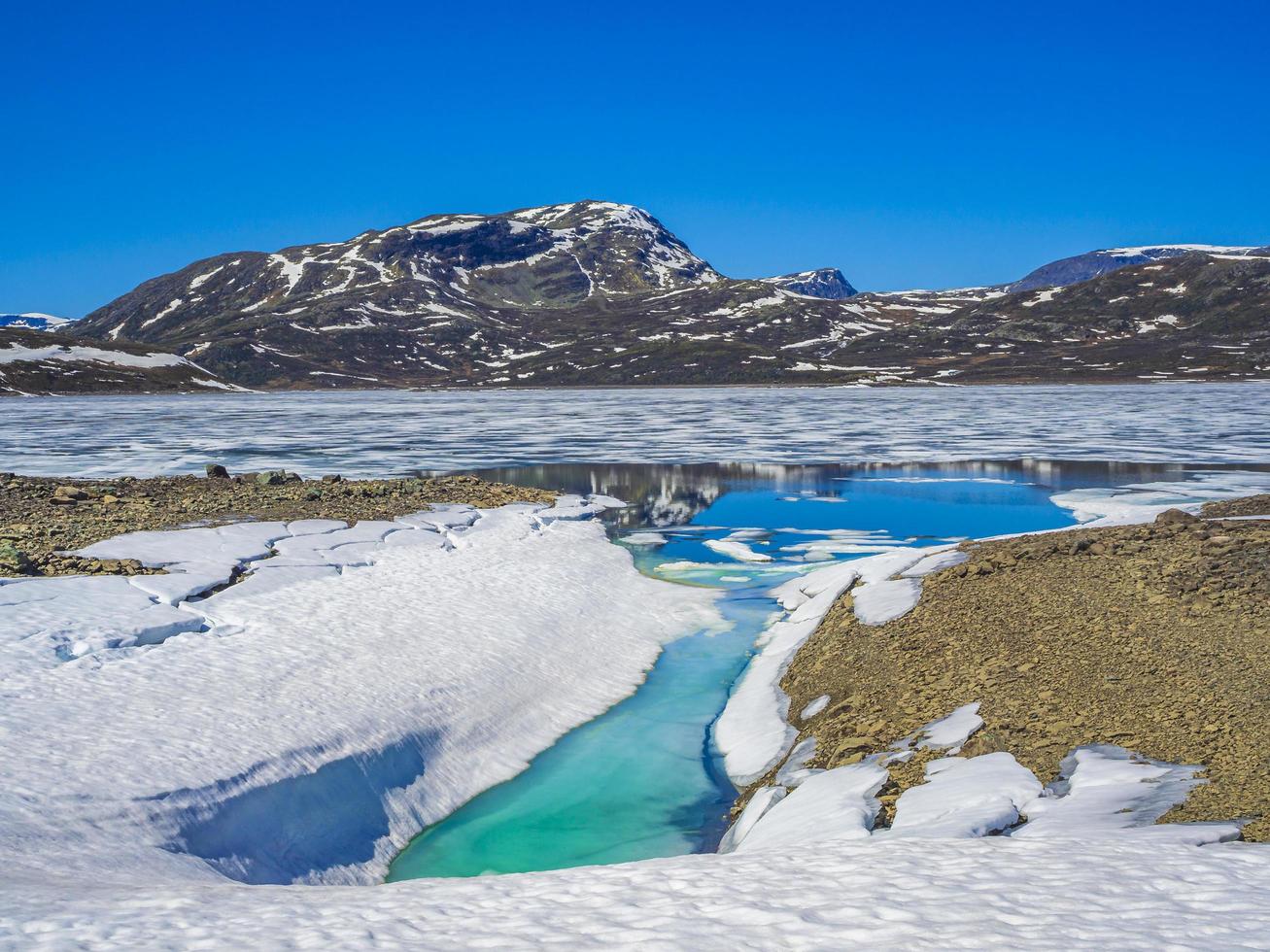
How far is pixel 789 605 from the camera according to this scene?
1585 cm

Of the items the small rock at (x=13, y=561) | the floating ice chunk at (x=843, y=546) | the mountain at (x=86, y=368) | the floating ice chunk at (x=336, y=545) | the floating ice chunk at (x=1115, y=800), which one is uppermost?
the mountain at (x=86, y=368)

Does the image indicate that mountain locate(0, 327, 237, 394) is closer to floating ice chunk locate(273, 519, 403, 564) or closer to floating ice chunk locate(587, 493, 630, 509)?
floating ice chunk locate(587, 493, 630, 509)

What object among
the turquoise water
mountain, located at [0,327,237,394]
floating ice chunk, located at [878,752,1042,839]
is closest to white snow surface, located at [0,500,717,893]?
the turquoise water

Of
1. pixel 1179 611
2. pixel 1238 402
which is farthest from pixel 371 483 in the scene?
pixel 1238 402

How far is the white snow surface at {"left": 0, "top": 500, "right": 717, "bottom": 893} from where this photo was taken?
23.4ft

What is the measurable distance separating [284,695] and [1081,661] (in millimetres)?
8050

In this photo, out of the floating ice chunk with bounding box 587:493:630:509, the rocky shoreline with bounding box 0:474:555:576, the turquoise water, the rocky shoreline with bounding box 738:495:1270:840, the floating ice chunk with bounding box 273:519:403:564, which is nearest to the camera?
the rocky shoreline with bounding box 738:495:1270:840

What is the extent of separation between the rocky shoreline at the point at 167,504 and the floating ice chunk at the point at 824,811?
960 centimetres

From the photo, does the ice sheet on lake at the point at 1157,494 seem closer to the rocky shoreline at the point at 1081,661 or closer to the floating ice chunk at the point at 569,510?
the rocky shoreline at the point at 1081,661

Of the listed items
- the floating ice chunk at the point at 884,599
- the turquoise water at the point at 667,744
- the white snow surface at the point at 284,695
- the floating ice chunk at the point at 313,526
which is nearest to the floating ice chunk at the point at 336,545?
the white snow surface at the point at 284,695

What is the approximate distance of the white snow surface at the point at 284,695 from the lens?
7.13 metres

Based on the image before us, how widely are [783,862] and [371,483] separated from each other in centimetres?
1929

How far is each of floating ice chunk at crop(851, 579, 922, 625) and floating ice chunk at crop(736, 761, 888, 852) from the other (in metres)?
4.47

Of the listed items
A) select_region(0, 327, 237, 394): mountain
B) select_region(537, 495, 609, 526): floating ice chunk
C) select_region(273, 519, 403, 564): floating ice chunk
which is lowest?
select_region(537, 495, 609, 526): floating ice chunk
